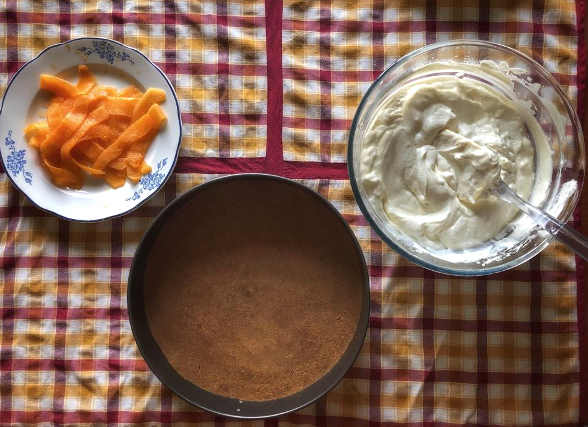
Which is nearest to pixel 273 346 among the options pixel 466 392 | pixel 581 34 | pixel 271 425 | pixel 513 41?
pixel 271 425

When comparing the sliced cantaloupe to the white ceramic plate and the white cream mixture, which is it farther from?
the white cream mixture

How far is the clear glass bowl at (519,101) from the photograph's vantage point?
1201 mm

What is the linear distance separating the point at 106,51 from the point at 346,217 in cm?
59

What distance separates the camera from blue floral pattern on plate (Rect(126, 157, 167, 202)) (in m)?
1.33

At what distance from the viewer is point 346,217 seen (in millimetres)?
1361

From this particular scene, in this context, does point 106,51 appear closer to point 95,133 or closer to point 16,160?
point 95,133

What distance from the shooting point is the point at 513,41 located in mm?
1363

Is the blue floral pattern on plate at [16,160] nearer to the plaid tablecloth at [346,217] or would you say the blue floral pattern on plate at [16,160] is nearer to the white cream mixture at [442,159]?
the plaid tablecloth at [346,217]

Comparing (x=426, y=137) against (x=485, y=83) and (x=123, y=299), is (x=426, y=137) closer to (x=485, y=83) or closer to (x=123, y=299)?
(x=485, y=83)

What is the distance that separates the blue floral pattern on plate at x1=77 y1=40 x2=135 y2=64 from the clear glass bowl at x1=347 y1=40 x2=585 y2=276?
1.65 ft

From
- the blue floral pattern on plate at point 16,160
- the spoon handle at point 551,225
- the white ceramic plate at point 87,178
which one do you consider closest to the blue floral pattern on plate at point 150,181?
the white ceramic plate at point 87,178

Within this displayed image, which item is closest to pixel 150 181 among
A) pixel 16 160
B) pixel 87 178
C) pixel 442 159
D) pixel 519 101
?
pixel 87 178

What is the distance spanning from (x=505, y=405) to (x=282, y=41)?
88 centimetres

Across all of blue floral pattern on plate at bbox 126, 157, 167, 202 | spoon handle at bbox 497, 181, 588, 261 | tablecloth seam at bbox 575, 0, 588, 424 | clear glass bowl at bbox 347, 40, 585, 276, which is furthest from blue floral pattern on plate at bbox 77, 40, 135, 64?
tablecloth seam at bbox 575, 0, 588, 424
